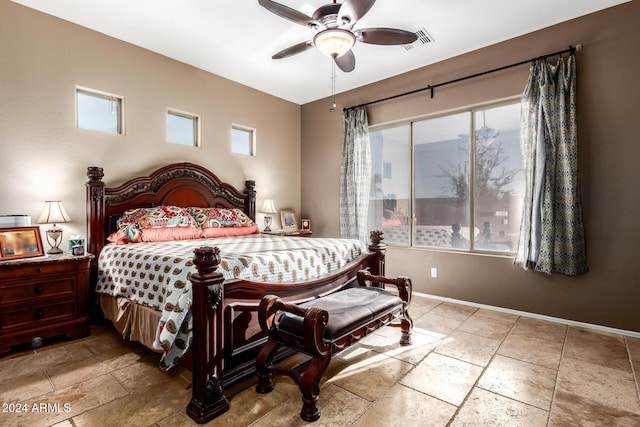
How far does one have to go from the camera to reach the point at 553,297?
11.0 feet

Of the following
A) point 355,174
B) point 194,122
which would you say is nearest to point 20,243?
point 194,122

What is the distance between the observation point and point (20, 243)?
2744 mm

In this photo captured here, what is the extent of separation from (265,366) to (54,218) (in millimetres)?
2476

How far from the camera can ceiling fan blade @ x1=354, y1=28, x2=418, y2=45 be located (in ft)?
8.49

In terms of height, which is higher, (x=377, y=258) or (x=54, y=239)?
(x=54, y=239)

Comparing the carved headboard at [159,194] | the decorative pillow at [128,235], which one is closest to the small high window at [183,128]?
the carved headboard at [159,194]

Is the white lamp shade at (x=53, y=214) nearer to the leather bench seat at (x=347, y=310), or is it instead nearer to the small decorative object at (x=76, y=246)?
the small decorative object at (x=76, y=246)

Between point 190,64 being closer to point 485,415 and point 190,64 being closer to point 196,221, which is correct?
point 196,221

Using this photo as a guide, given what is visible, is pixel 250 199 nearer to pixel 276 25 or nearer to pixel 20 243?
pixel 276 25

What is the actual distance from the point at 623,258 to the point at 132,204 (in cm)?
495

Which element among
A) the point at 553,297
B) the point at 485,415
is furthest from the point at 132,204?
the point at 553,297

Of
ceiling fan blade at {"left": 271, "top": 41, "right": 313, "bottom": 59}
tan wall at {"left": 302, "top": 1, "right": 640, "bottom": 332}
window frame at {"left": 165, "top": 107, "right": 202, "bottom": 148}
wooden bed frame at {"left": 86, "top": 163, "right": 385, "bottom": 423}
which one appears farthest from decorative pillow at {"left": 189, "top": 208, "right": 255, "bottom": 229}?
tan wall at {"left": 302, "top": 1, "right": 640, "bottom": 332}

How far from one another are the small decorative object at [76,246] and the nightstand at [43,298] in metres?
0.07

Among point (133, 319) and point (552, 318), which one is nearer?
point (133, 319)
